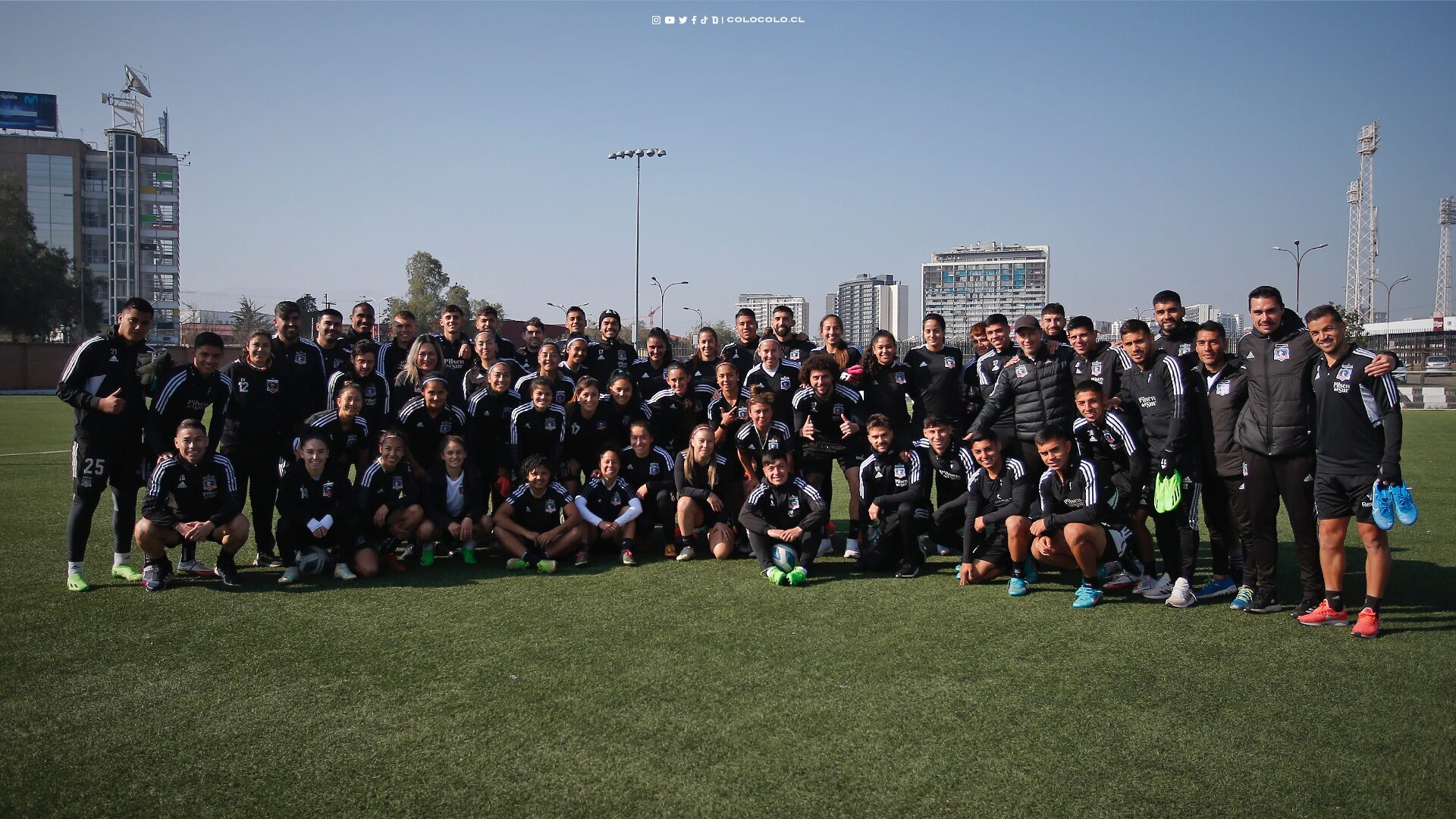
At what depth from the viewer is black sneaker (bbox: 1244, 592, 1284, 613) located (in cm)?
505

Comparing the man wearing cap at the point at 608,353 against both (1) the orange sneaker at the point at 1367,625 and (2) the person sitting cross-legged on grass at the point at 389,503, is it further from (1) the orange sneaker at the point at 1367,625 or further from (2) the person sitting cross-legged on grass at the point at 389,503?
(1) the orange sneaker at the point at 1367,625

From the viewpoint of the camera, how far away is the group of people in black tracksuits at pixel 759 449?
206 inches

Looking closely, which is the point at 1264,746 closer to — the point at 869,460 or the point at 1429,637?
the point at 1429,637

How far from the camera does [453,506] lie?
656 cm

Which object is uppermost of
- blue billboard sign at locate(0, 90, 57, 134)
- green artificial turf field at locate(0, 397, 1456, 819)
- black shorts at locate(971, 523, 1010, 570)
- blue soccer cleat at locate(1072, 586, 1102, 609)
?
blue billboard sign at locate(0, 90, 57, 134)

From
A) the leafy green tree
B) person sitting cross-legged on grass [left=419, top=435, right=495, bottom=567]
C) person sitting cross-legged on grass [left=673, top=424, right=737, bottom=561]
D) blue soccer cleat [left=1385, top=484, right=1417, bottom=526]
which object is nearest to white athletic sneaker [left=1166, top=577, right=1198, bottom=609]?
blue soccer cleat [left=1385, top=484, right=1417, bottom=526]

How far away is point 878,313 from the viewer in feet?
452

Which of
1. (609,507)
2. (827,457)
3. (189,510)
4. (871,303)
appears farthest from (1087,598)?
(871,303)

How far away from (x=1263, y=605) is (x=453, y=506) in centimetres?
556

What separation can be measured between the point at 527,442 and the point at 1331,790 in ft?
18.2

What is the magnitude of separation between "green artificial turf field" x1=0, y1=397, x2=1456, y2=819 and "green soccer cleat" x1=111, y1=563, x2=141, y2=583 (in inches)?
4.1

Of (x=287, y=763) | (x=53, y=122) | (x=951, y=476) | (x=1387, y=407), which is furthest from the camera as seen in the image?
(x=53, y=122)

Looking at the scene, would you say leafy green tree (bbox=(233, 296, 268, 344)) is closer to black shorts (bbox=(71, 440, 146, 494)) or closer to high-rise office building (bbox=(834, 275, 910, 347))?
black shorts (bbox=(71, 440, 146, 494))

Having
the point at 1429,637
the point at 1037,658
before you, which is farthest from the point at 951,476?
the point at 1429,637
